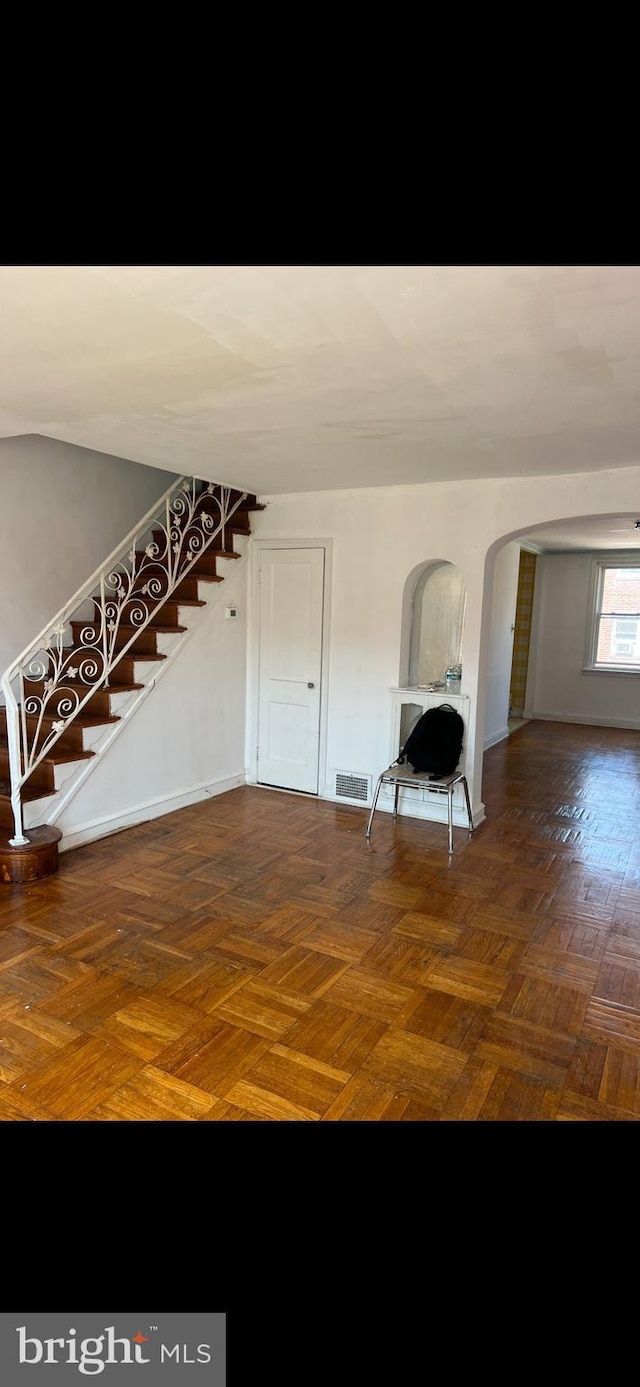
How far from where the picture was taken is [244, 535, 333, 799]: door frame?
508 cm

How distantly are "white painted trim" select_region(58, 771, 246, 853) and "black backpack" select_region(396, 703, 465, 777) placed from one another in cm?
156

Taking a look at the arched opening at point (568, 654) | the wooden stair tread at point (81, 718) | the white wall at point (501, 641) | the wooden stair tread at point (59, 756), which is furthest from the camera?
the arched opening at point (568, 654)

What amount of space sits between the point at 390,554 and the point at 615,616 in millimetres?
5165

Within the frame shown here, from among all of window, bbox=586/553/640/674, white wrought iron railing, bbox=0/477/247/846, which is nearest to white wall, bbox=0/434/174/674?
white wrought iron railing, bbox=0/477/247/846

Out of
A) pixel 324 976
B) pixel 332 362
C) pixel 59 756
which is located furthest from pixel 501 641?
pixel 332 362

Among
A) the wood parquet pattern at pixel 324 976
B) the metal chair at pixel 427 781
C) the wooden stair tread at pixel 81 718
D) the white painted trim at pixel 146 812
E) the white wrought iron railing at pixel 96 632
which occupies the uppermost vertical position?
the white wrought iron railing at pixel 96 632

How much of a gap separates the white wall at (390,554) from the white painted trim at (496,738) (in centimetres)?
A: 271

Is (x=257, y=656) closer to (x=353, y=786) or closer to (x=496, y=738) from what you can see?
(x=353, y=786)

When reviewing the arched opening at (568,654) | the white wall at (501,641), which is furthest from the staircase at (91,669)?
the arched opening at (568,654)

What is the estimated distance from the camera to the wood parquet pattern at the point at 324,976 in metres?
2.08

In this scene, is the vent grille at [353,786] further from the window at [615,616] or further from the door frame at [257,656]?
the window at [615,616]

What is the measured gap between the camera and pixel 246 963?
9.37ft

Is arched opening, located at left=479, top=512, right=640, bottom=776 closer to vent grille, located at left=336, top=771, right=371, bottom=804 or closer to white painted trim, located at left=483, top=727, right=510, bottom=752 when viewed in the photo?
white painted trim, located at left=483, top=727, right=510, bottom=752
